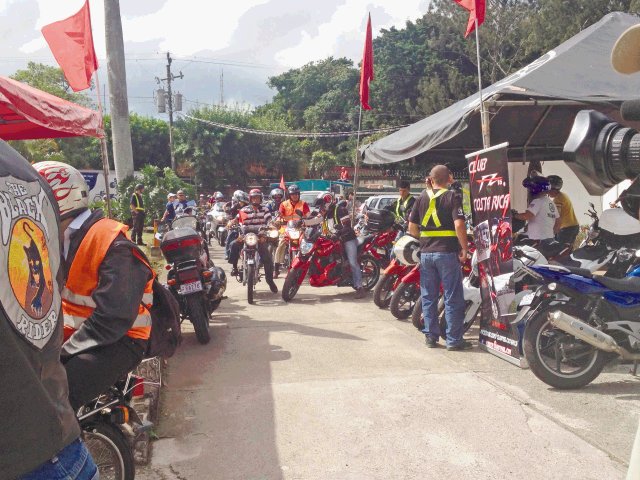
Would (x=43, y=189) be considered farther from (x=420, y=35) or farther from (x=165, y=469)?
(x=420, y=35)

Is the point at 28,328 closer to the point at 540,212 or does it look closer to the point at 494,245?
the point at 494,245

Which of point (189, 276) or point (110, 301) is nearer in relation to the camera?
point (110, 301)

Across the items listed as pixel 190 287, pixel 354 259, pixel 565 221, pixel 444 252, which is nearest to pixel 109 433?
pixel 190 287

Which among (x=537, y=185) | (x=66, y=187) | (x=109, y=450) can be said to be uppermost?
(x=66, y=187)

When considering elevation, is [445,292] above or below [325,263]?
above

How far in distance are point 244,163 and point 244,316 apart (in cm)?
3439

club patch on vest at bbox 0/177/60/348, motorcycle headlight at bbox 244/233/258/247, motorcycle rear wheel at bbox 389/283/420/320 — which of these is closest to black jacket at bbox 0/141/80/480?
club patch on vest at bbox 0/177/60/348

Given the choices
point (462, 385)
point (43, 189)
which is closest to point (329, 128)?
point (462, 385)

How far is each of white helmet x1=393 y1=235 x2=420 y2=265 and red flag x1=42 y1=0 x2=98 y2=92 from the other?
486cm

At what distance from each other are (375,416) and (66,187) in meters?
2.61

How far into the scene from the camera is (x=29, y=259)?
1.34 metres

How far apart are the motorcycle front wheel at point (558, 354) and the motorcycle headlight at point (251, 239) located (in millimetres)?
4905

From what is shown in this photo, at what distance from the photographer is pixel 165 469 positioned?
3.47 meters

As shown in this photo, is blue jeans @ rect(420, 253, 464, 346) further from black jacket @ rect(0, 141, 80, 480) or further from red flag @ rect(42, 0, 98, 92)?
red flag @ rect(42, 0, 98, 92)
